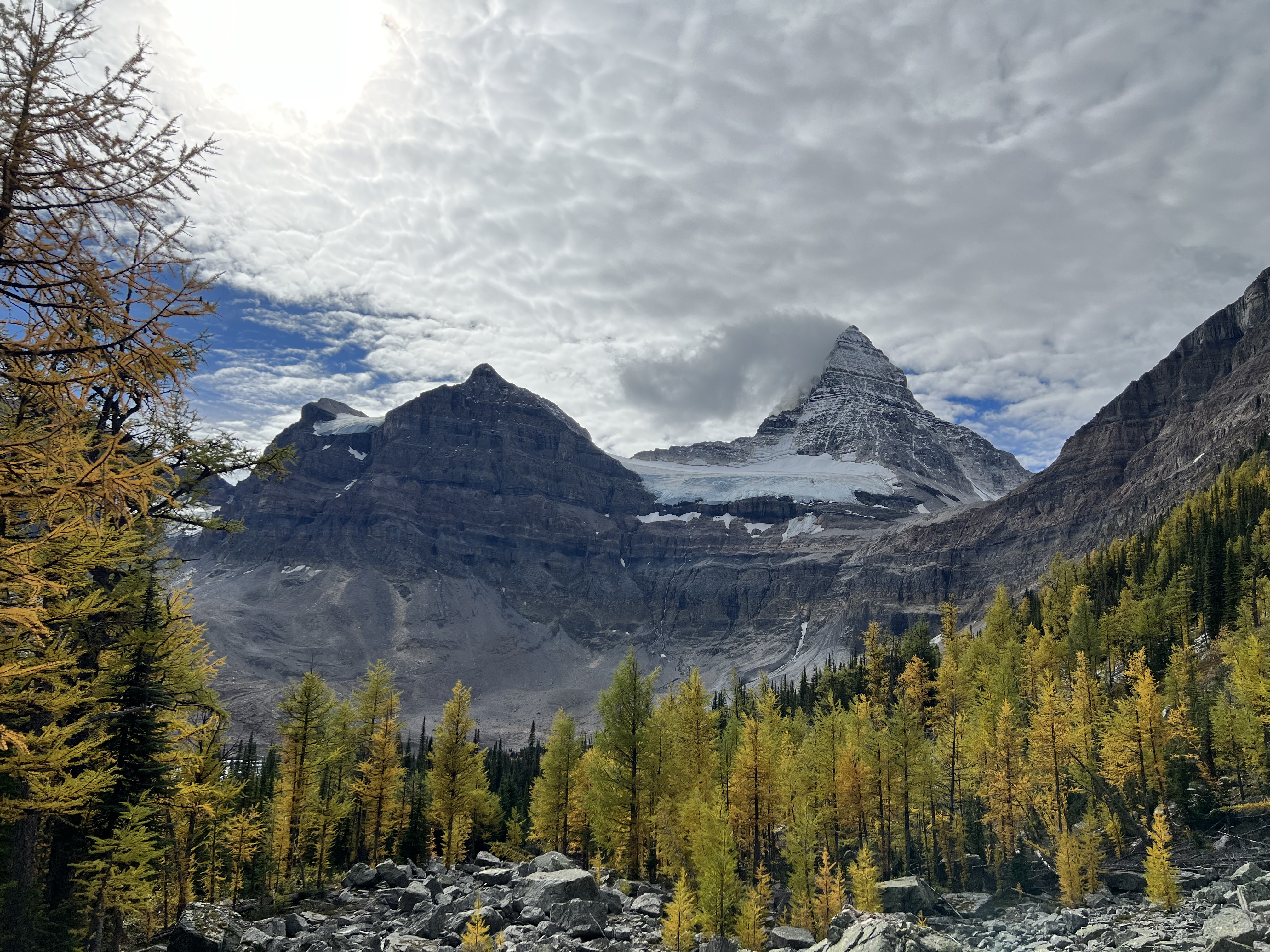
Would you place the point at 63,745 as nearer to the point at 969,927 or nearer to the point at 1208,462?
the point at 969,927

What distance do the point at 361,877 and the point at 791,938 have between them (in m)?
15.0

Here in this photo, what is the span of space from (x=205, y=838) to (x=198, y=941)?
62.8 feet

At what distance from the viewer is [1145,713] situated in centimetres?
3494

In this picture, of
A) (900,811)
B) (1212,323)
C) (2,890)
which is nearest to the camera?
(2,890)

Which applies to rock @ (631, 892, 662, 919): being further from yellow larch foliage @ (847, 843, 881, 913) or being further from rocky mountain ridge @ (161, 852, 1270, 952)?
yellow larch foliage @ (847, 843, 881, 913)

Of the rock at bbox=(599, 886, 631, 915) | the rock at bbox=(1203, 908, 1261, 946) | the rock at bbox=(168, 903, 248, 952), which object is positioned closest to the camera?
the rock at bbox=(168, 903, 248, 952)

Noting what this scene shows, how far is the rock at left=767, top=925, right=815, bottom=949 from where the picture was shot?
69.5 feet

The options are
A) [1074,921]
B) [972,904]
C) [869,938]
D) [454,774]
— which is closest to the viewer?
[869,938]

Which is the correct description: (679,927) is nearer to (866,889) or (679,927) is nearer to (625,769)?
(866,889)

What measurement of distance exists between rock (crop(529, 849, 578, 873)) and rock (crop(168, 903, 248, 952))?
10363 millimetres

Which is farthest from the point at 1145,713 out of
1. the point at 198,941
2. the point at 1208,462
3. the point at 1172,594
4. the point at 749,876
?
the point at 1208,462

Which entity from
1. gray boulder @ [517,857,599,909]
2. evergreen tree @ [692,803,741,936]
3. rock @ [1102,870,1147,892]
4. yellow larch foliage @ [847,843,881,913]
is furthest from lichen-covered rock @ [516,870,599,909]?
rock @ [1102,870,1147,892]

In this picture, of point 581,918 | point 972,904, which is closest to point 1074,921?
point 972,904

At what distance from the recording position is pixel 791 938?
21.6 meters
